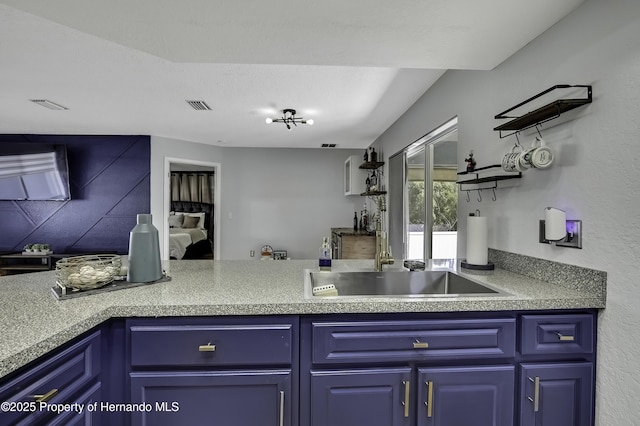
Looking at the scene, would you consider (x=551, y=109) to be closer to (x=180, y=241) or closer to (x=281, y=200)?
(x=281, y=200)

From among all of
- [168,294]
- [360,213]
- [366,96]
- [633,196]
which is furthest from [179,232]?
[633,196]

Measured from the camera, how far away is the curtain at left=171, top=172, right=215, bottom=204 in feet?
24.4

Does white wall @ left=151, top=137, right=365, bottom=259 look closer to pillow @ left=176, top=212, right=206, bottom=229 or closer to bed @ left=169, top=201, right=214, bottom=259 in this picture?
bed @ left=169, top=201, right=214, bottom=259

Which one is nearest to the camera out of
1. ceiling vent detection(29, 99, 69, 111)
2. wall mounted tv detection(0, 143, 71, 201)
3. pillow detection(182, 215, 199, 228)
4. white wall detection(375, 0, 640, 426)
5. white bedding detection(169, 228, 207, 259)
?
white wall detection(375, 0, 640, 426)

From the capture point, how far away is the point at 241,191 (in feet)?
18.9

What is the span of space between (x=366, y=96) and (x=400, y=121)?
77 centimetres

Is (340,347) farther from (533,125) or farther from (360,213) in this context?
(360,213)

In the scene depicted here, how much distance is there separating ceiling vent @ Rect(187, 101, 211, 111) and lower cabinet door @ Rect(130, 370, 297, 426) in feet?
9.48

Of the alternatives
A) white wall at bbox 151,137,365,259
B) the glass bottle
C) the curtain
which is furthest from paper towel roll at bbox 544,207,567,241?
the curtain

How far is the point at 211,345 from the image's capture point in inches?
42.5

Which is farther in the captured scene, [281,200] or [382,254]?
[281,200]

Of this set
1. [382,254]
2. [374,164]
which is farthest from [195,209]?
[382,254]

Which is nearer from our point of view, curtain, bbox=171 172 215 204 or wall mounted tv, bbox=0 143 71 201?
wall mounted tv, bbox=0 143 71 201

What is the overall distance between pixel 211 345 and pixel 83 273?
0.63 m
